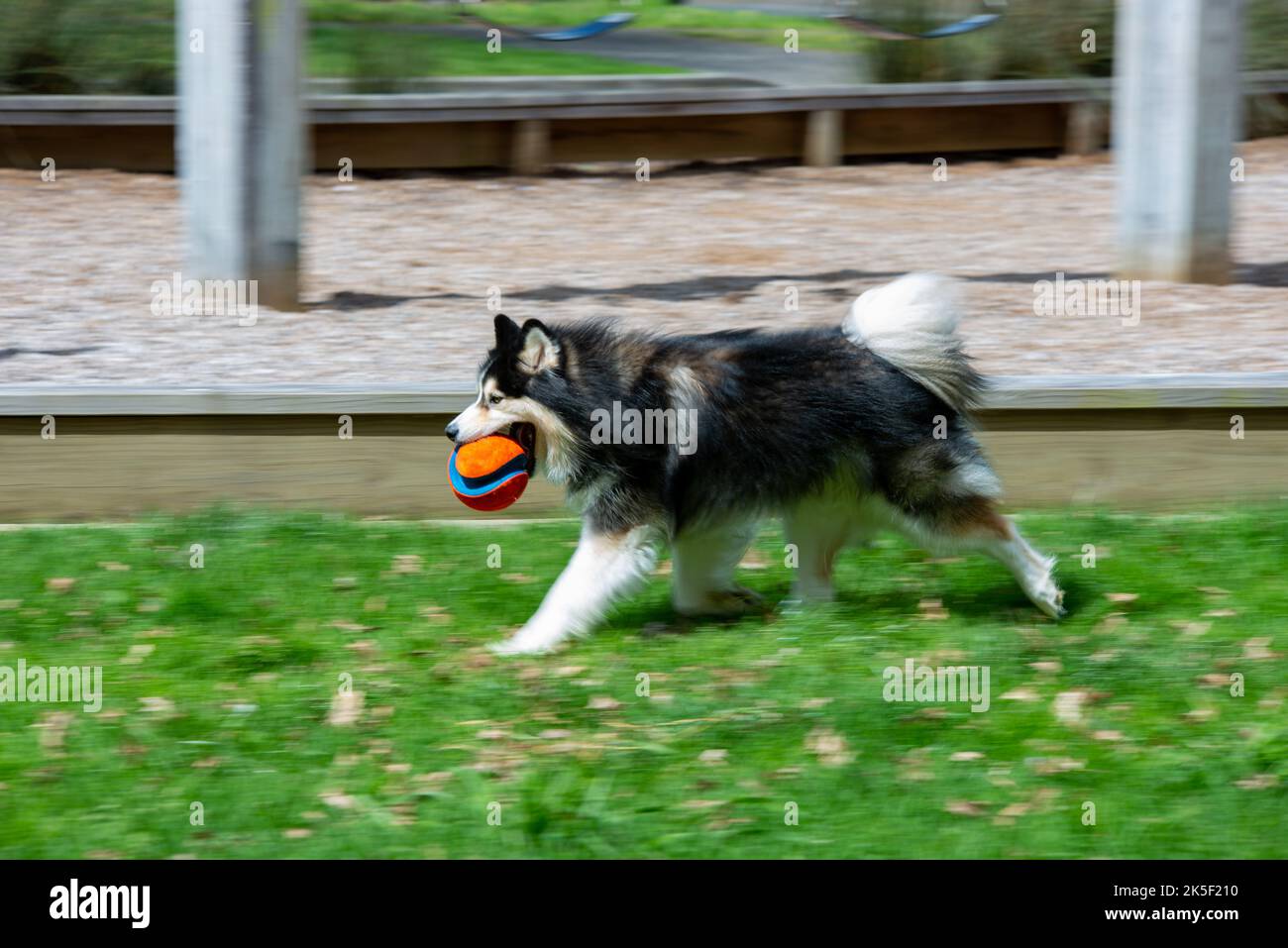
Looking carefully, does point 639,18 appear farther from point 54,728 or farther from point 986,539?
point 54,728

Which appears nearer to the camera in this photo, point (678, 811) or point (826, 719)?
point (678, 811)

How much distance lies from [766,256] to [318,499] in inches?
165

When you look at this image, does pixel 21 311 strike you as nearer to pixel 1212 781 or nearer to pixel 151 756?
pixel 151 756

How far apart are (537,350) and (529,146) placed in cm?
732

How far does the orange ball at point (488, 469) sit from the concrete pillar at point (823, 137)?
7.97 m

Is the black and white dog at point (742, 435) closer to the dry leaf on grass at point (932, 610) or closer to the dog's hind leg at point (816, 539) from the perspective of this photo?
the dog's hind leg at point (816, 539)

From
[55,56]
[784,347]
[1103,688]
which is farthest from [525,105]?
[1103,688]

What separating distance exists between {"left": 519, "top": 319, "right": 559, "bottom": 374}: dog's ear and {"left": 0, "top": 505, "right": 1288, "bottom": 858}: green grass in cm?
97

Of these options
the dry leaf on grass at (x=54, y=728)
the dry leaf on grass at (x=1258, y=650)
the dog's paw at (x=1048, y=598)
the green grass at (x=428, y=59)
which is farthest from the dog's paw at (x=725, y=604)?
the green grass at (x=428, y=59)

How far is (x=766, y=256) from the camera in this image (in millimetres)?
9977

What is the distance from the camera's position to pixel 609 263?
9.87 meters

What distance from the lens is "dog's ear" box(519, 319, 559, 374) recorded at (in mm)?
5258

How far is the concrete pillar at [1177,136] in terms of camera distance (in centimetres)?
789

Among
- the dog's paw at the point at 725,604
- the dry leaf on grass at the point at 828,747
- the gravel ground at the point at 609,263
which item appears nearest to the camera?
the dry leaf on grass at the point at 828,747
